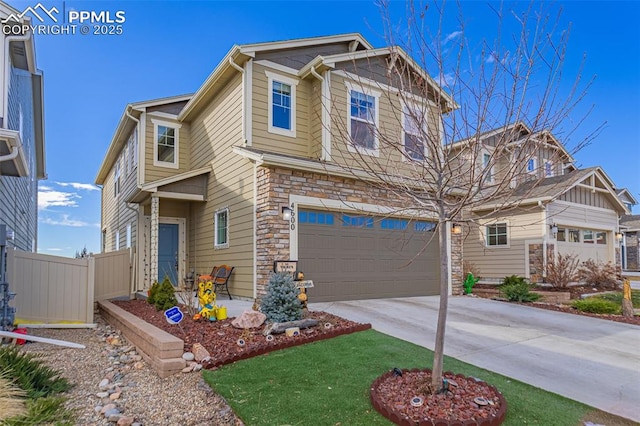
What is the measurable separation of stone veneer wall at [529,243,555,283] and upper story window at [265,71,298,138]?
9.84 m

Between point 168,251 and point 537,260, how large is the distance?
12192 millimetres

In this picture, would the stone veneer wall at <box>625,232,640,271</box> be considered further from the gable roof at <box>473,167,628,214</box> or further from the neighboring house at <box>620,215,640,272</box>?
the gable roof at <box>473,167,628,214</box>

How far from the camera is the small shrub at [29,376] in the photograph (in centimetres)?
389

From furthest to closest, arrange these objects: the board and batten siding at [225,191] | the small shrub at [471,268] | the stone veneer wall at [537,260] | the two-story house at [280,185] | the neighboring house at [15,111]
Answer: the small shrub at [471,268] → the stone veneer wall at [537,260] → the board and batten siding at [225,191] → the two-story house at [280,185] → the neighboring house at [15,111]

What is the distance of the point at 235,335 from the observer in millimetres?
5840

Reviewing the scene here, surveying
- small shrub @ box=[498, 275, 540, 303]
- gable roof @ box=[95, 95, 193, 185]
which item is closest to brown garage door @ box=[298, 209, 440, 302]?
small shrub @ box=[498, 275, 540, 303]

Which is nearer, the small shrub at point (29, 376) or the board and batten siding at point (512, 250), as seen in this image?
the small shrub at point (29, 376)

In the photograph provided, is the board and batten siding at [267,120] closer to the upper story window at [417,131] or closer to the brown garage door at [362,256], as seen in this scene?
the brown garage door at [362,256]

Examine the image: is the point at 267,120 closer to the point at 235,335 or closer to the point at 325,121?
the point at 325,121

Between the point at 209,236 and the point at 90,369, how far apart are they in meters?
6.17

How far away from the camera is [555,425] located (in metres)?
3.45

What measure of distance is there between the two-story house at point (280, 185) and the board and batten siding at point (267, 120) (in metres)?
0.03

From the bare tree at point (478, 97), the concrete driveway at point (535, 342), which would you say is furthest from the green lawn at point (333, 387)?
the bare tree at point (478, 97)

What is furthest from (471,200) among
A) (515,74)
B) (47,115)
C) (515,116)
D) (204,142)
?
(47,115)
